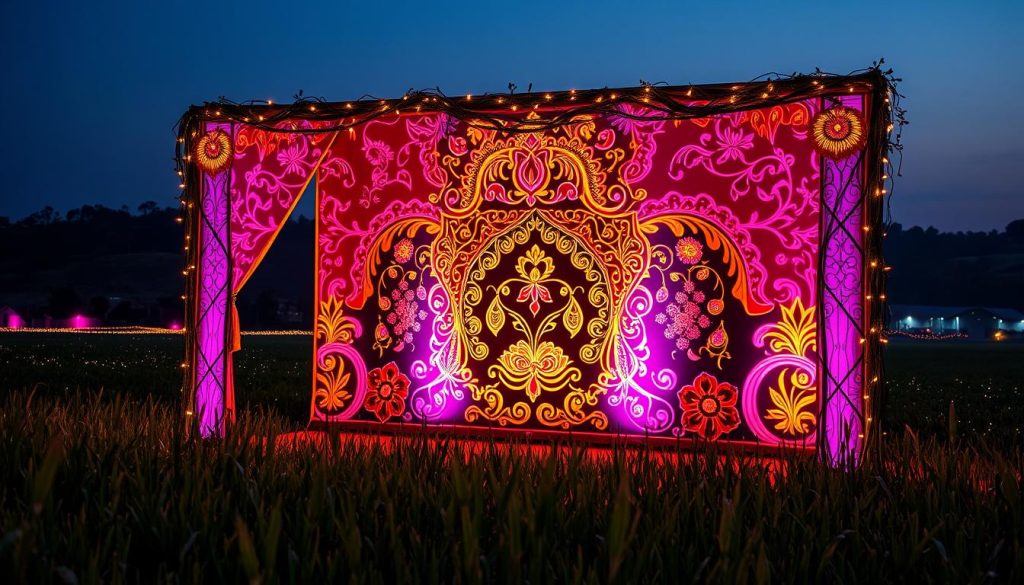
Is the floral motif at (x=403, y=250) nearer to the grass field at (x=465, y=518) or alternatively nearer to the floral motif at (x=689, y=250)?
the floral motif at (x=689, y=250)

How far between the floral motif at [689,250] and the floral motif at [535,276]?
3.00 feet

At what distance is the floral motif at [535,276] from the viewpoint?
579 cm

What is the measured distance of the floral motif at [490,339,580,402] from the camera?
5.74m

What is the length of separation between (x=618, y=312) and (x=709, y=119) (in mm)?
1483

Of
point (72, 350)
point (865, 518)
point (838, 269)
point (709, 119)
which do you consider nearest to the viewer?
point (865, 518)

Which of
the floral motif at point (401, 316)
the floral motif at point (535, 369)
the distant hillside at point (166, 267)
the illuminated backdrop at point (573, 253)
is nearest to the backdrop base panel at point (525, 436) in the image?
the illuminated backdrop at point (573, 253)

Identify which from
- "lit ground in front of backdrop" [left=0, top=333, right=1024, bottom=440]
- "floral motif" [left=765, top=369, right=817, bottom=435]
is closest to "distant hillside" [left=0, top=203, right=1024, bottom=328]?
"lit ground in front of backdrop" [left=0, top=333, right=1024, bottom=440]

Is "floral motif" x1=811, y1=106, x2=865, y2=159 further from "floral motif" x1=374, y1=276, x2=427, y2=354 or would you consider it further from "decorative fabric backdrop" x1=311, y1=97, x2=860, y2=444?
"floral motif" x1=374, y1=276, x2=427, y2=354

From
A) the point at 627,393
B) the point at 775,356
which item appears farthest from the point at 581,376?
the point at 775,356

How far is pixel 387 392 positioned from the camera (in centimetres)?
609

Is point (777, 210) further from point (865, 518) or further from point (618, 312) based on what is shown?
point (865, 518)

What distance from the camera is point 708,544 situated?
2.45 m

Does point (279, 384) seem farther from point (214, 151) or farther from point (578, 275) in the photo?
point (578, 275)

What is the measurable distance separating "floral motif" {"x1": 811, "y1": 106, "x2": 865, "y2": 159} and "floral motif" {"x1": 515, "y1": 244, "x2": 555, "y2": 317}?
6.48 feet
